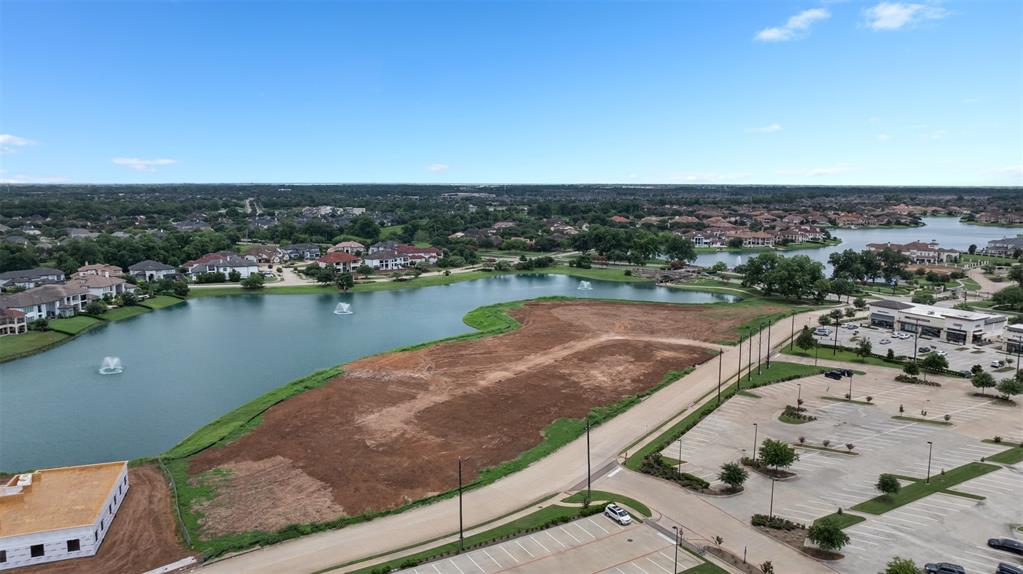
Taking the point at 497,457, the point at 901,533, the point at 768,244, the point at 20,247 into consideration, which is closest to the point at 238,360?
the point at 497,457

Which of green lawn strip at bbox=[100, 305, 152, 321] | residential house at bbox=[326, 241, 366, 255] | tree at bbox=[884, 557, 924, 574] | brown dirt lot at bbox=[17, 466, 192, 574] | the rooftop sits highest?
residential house at bbox=[326, 241, 366, 255]

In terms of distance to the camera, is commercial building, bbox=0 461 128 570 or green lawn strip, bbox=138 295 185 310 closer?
commercial building, bbox=0 461 128 570

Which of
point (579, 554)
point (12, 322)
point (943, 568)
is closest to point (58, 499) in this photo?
point (579, 554)

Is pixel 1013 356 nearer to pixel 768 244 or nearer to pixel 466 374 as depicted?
pixel 466 374

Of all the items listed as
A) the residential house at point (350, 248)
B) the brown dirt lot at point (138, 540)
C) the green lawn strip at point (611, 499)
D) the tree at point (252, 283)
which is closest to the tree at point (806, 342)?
the green lawn strip at point (611, 499)

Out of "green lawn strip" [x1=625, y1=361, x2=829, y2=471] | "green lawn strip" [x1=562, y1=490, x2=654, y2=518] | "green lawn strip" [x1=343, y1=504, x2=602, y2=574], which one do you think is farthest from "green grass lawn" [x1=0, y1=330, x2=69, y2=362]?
"green lawn strip" [x1=625, y1=361, x2=829, y2=471]

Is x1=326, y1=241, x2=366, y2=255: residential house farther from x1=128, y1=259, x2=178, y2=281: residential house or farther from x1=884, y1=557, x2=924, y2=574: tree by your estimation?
x1=884, y1=557, x2=924, y2=574: tree

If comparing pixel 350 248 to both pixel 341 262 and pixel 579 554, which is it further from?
pixel 579 554
